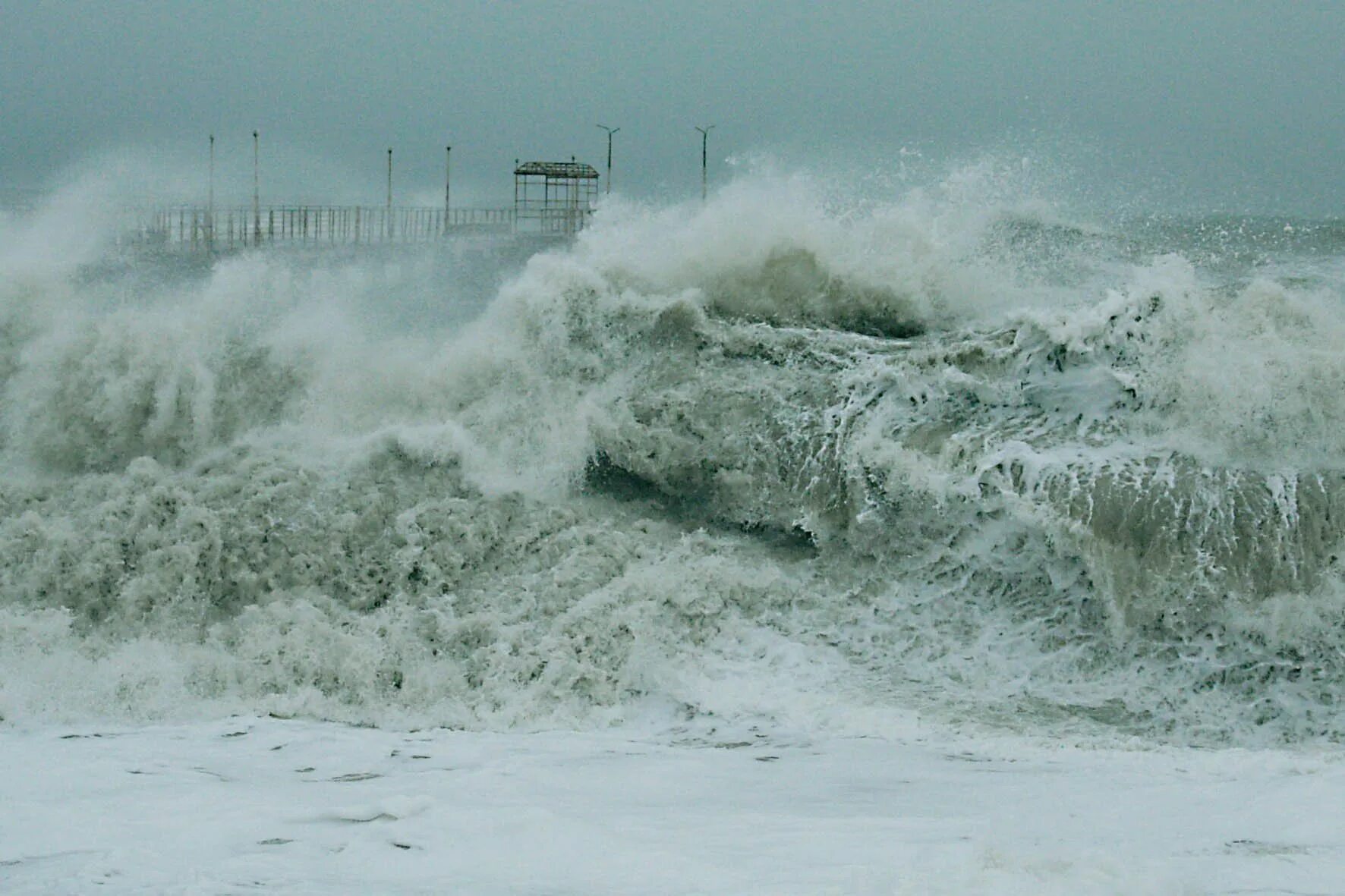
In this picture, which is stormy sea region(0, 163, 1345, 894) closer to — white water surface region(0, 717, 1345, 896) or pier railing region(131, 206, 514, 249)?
white water surface region(0, 717, 1345, 896)

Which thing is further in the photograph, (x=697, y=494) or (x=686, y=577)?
(x=697, y=494)

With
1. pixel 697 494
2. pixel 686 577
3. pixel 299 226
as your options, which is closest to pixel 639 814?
pixel 686 577

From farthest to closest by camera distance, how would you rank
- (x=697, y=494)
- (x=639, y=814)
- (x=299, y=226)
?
(x=299, y=226) < (x=697, y=494) < (x=639, y=814)

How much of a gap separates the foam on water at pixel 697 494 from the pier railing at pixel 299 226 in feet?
75.1

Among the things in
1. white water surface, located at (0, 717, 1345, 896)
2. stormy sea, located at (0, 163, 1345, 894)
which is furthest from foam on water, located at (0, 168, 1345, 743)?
white water surface, located at (0, 717, 1345, 896)

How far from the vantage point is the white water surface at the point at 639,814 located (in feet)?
10.8

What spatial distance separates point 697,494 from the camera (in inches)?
321

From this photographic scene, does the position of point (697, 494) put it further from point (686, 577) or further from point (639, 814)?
point (639, 814)

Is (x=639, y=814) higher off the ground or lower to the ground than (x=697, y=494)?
lower

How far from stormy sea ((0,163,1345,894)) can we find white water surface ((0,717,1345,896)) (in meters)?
0.02

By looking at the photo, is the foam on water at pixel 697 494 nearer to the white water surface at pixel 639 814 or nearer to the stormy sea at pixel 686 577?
the stormy sea at pixel 686 577

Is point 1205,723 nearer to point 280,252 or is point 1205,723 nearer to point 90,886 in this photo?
point 90,886

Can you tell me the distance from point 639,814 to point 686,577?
2895 millimetres

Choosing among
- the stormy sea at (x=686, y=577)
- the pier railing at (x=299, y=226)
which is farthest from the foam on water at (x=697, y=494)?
the pier railing at (x=299, y=226)
